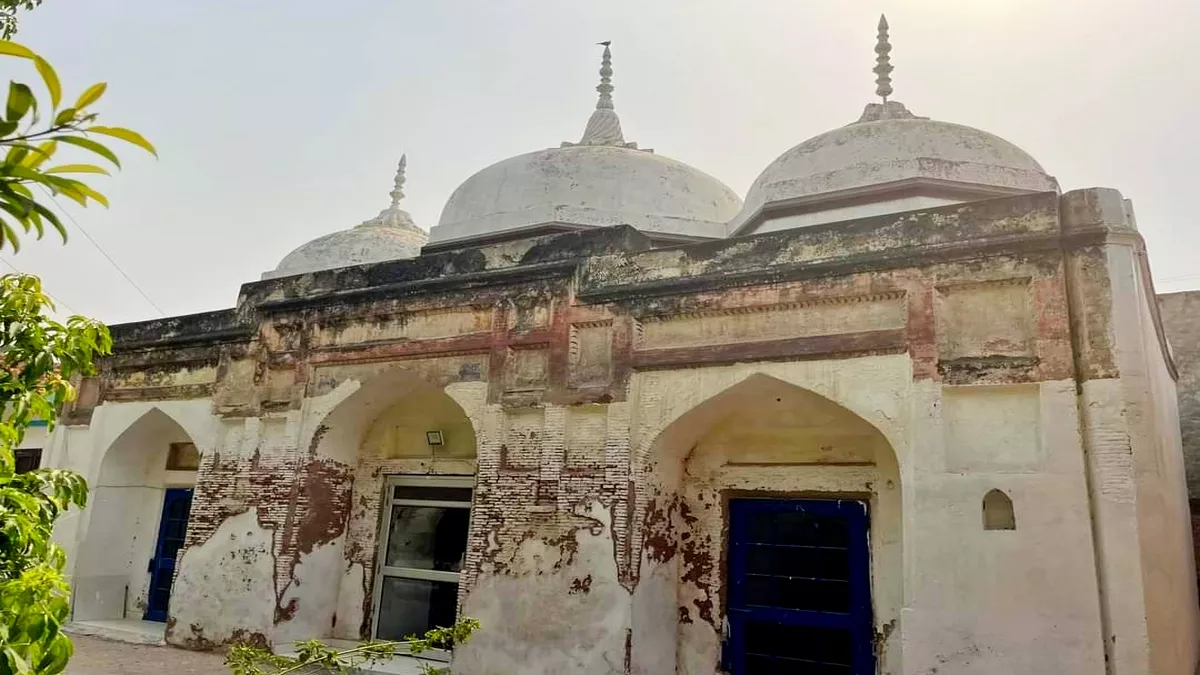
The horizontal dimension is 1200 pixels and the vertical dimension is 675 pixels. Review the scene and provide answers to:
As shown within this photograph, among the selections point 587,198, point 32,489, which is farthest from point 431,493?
point 32,489

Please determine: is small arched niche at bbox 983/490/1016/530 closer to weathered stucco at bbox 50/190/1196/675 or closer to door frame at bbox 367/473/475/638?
weathered stucco at bbox 50/190/1196/675

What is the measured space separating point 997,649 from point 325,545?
19.9 ft

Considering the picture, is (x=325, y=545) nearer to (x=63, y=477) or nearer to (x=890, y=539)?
(x=890, y=539)

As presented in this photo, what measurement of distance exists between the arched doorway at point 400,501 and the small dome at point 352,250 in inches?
166

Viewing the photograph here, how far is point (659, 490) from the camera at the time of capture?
22.5 feet

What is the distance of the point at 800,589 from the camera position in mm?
6727

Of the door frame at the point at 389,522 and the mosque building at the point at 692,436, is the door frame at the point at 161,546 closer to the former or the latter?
the mosque building at the point at 692,436

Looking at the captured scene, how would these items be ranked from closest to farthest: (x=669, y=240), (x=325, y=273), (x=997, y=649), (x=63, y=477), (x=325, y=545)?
1. (x=63, y=477)
2. (x=997, y=649)
3. (x=325, y=545)
4. (x=325, y=273)
5. (x=669, y=240)

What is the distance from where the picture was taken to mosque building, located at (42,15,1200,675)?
5254 mm

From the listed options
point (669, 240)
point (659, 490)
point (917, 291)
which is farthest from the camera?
point (669, 240)

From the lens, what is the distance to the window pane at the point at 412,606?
26.9 feet

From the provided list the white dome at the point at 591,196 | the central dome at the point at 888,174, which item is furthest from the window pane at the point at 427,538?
the central dome at the point at 888,174

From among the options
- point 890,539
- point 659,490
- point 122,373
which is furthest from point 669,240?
point 122,373

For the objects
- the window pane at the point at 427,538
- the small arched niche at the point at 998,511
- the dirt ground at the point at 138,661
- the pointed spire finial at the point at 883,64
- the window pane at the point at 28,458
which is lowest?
the dirt ground at the point at 138,661
